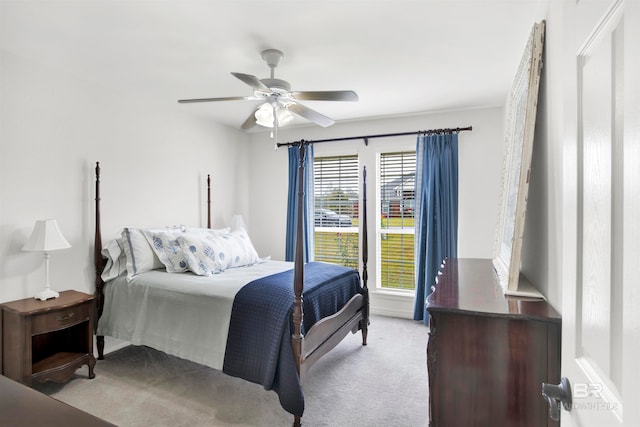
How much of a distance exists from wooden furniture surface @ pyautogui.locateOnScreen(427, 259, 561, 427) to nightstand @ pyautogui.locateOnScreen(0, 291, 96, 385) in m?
2.62

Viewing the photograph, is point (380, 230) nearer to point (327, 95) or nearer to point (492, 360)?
point (327, 95)

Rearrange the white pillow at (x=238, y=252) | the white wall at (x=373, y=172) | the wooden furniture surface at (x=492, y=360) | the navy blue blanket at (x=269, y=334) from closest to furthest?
the wooden furniture surface at (x=492, y=360) < the navy blue blanket at (x=269, y=334) < the white pillow at (x=238, y=252) < the white wall at (x=373, y=172)

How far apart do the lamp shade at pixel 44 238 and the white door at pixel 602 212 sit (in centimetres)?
309

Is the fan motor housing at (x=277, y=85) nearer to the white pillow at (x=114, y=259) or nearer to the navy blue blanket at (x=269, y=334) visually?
the navy blue blanket at (x=269, y=334)

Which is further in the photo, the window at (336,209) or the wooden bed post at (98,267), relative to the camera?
the window at (336,209)

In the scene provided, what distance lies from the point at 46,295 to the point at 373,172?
3.53 meters

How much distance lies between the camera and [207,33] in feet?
7.51

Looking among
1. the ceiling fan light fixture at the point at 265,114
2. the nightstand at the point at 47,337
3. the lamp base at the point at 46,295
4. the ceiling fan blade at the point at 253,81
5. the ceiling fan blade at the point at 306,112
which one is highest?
the ceiling fan blade at the point at 253,81

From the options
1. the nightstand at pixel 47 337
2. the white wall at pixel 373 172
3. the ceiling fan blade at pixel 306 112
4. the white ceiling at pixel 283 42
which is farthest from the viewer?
the white wall at pixel 373 172

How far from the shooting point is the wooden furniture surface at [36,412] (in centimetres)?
72

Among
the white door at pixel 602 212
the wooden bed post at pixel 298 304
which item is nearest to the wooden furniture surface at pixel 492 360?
the white door at pixel 602 212

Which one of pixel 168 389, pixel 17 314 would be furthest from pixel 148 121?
pixel 168 389

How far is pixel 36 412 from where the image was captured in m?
0.76

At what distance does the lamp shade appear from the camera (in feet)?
8.31
